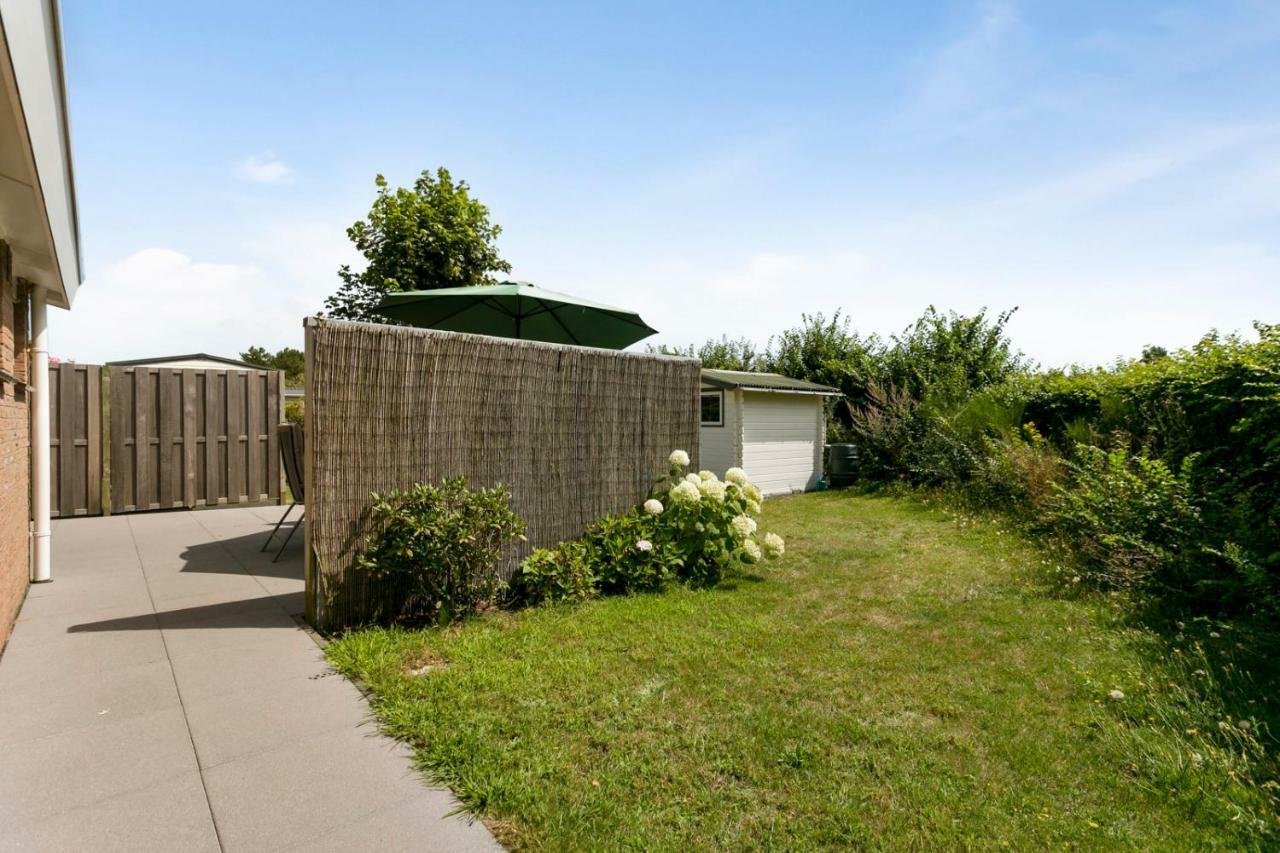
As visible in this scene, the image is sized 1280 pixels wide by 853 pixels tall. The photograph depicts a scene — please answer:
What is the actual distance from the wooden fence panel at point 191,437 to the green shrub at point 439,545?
20.3 feet

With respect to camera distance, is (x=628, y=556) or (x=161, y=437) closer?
(x=628, y=556)

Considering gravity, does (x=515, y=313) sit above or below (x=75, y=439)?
above

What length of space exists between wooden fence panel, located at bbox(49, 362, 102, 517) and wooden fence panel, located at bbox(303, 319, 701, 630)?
5.82 m

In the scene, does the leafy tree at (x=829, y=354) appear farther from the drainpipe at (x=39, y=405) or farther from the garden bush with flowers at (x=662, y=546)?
the drainpipe at (x=39, y=405)

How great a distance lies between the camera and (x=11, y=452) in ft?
11.6

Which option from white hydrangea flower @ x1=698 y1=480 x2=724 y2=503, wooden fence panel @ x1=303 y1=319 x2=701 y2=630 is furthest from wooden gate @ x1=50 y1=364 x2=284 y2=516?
white hydrangea flower @ x1=698 y1=480 x2=724 y2=503

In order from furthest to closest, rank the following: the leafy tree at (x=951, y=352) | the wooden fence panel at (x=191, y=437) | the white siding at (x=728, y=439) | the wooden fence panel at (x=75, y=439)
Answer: the leafy tree at (x=951, y=352)
the white siding at (x=728, y=439)
the wooden fence panel at (x=191, y=437)
the wooden fence panel at (x=75, y=439)

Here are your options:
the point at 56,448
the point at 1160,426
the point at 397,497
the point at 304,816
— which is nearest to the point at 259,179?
the point at 56,448

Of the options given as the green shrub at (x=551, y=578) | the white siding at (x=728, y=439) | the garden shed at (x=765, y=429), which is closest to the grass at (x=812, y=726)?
the green shrub at (x=551, y=578)

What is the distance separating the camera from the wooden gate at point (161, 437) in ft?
23.5

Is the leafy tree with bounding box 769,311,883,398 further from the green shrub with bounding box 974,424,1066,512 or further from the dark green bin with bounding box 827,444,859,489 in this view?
the green shrub with bounding box 974,424,1066,512

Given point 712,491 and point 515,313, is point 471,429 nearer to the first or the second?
point 515,313

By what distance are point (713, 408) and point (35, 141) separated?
408 inches

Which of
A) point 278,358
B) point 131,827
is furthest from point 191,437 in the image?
point 278,358
